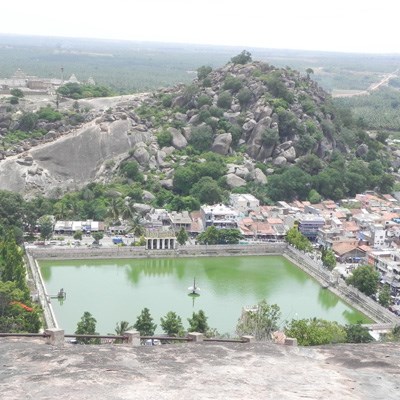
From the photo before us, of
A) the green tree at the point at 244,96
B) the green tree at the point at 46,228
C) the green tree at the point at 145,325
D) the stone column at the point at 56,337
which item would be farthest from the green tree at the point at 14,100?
the stone column at the point at 56,337

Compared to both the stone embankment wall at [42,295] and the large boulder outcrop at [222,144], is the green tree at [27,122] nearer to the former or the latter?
the large boulder outcrop at [222,144]

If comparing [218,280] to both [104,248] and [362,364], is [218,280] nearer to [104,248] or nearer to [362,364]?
[104,248]

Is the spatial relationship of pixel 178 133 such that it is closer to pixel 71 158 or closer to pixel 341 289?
pixel 71 158

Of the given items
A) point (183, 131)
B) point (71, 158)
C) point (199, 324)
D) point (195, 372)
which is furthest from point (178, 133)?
point (195, 372)

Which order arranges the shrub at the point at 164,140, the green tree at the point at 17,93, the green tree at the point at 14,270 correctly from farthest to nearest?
the green tree at the point at 17,93
the shrub at the point at 164,140
the green tree at the point at 14,270

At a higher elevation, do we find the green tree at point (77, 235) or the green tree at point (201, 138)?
the green tree at point (201, 138)
